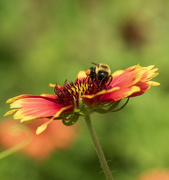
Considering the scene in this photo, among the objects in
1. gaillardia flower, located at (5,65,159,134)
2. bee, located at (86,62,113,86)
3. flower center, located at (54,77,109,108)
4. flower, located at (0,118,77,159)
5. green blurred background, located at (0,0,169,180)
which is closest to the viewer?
gaillardia flower, located at (5,65,159,134)

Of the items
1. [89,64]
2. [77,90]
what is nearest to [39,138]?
[89,64]

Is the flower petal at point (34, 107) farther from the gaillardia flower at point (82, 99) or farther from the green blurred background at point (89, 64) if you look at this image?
the green blurred background at point (89, 64)

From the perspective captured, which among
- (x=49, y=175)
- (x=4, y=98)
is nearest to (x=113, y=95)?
(x=49, y=175)

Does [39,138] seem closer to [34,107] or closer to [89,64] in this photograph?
[89,64]

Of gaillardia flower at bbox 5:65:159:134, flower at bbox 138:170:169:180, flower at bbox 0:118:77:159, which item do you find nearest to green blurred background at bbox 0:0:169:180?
flower at bbox 0:118:77:159

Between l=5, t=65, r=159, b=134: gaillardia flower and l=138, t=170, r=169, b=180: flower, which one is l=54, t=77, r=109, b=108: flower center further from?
l=138, t=170, r=169, b=180: flower

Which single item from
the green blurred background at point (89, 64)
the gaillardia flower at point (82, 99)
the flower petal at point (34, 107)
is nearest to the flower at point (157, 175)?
the green blurred background at point (89, 64)

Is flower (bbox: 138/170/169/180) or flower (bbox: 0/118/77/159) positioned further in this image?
flower (bbox: 0/118/77/159)
